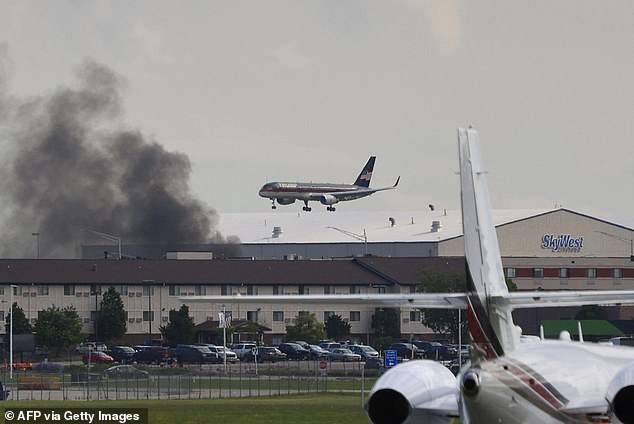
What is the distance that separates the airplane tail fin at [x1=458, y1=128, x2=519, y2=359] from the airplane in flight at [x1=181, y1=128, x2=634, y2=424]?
2cm

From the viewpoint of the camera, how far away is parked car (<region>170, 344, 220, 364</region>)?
117500 mm

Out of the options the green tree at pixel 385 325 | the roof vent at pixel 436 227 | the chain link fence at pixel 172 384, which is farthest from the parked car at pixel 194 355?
the roof vent at pixel 436 227

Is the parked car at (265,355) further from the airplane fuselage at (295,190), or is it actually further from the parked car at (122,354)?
the airplane fuselage at (295,190)

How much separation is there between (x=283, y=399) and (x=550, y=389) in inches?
1868

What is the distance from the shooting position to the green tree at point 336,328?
13975cm

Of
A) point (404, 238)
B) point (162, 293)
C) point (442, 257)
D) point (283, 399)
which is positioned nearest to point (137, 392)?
point (283, 399)

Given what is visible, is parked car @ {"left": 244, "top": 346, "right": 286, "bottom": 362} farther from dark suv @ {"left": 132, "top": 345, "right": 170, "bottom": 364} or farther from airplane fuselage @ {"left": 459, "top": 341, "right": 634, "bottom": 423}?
airplane fuselage @ {"left": 459, "top": 341, "right": 634, "bottom": 423}

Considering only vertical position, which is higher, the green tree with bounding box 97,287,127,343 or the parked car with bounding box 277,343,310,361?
the green tree with bounding box 97,287,127,343

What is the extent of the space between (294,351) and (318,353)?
5371mm

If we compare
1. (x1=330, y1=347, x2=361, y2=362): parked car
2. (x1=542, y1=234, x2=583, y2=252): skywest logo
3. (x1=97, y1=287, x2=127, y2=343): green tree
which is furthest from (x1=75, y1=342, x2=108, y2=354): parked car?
(x1=542, y1=234, x2=583, y2=252): skywest logo

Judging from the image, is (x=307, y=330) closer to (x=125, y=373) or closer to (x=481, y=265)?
(x=125, y=373)

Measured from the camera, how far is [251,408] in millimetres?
62438

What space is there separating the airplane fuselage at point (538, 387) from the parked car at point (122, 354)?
95.3 m

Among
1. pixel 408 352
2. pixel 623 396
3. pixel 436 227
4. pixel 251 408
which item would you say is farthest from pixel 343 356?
pixel 623 396
